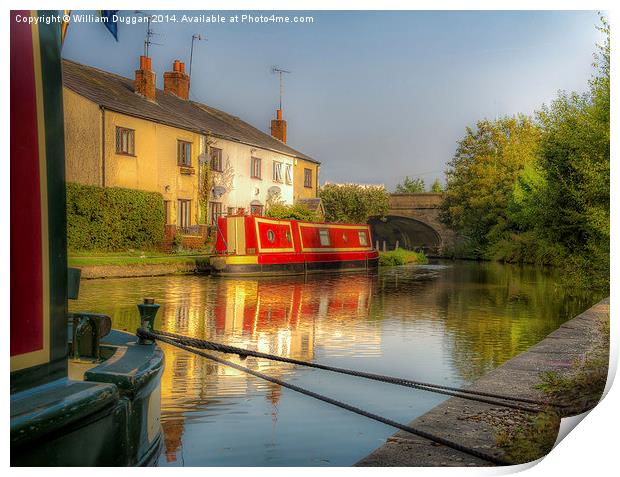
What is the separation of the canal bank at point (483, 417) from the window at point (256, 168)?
15.4m

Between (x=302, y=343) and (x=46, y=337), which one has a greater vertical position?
(x=46, y=337)

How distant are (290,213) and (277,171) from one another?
256 cm

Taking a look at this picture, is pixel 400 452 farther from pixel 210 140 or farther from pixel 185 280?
pixel 210 140

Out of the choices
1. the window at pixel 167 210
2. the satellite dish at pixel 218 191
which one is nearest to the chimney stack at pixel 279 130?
the satellite dish at pixel 218 191

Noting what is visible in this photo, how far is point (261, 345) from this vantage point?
610 cm

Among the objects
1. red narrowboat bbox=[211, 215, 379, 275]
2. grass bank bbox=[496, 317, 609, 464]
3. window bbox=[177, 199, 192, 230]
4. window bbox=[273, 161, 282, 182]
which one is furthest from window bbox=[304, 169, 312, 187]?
grass bank bbox=[496, 317, 609, 464]

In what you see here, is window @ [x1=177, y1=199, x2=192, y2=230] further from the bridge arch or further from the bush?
the bridge arch

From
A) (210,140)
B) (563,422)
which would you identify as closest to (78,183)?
(210,140)

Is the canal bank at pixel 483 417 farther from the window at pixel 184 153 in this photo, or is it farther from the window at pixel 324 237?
the window at pixel 184 153

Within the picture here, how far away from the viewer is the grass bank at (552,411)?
2.84m

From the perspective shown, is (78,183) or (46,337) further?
(78,183)

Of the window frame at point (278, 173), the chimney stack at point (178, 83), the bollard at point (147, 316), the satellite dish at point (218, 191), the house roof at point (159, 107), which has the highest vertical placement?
the chimney stack at point (178, 83)

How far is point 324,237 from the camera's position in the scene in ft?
55.8

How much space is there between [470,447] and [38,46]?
220cm
